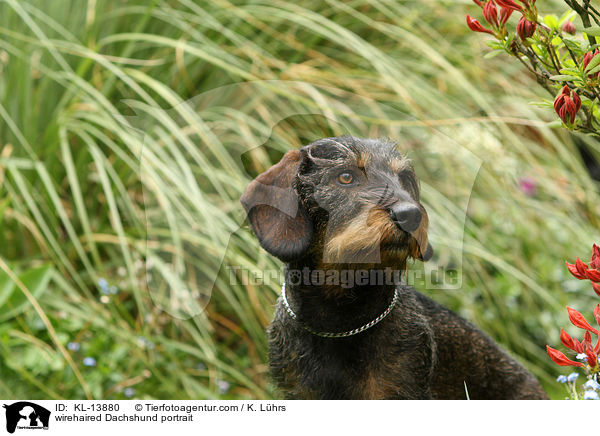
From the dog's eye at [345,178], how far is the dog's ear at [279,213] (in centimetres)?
15

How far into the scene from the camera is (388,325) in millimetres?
2170

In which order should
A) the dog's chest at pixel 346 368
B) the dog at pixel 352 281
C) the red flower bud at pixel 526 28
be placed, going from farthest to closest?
1. the dog's chest at pixel 346 368
2. the dog at pixel 352 281
3. the red flower bud at pixel 526 28

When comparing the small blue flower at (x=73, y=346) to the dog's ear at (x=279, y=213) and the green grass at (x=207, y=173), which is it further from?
the dog's ear at (x=279, y=213)

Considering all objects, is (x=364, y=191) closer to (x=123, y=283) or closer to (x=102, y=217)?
(x=123, y=283)

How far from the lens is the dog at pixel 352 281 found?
187 cm

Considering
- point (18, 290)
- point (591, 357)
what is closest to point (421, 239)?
point (591, 357)

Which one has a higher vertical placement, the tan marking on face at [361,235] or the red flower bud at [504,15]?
the red flower bud at [504,15]

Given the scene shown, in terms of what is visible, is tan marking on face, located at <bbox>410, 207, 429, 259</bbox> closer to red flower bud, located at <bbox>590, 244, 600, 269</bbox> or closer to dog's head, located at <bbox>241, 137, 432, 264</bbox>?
dog's head, located at <bbox>241, 137, 432, 264</bbox>

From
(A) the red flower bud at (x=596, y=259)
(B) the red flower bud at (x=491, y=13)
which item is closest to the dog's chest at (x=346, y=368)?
(A) the red flower bud at (x=596, y=259)
